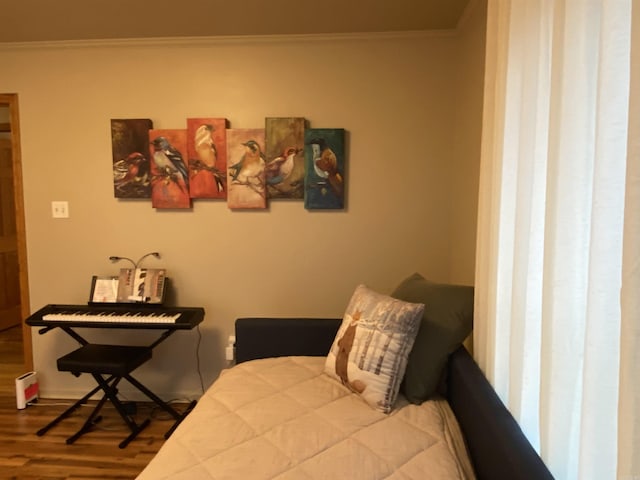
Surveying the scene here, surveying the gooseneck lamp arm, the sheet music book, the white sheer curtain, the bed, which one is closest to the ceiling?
the white sheer curtain

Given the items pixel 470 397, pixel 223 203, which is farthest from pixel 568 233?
pixel 223 203

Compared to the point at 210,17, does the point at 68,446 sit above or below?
below

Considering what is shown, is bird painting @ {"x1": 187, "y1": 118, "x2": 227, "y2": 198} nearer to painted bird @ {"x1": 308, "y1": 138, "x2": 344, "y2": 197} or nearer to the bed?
painted bird @ {"x1": 308, "y1": 138, "x2": 344, "y2": 197}

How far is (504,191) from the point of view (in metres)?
1.45

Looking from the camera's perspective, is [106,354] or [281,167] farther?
[281,167]

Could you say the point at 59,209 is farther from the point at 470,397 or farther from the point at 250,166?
the point at 470,397

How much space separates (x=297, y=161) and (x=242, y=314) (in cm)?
112

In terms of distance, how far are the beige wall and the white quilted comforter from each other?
1.06 metres

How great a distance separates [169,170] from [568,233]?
98.0 inches

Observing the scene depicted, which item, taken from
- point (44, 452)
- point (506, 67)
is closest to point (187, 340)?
point (44, 452)

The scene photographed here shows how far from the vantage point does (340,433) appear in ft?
5.13

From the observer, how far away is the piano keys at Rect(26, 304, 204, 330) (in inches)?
100

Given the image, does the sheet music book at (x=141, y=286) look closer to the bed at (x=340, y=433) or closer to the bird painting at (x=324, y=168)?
the bed at (x=340, y=433)

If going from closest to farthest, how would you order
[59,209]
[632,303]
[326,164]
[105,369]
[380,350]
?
[632,303] < [380,350] < [105,369] < [326,164] < [59,209]
